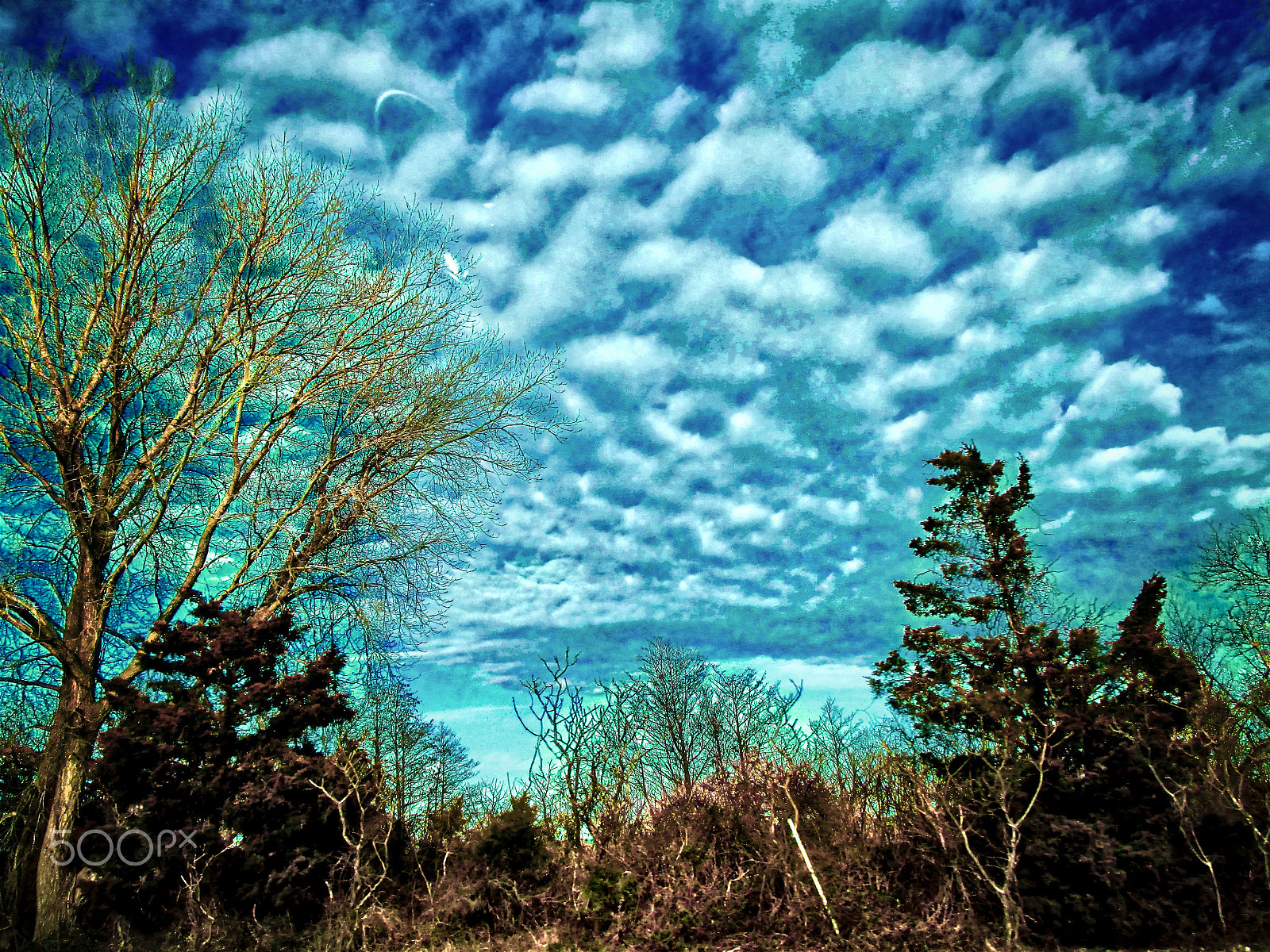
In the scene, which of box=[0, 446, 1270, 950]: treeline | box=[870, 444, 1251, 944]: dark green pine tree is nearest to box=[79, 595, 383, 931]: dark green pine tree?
box=[0, 446, 1270, 950]: treeline

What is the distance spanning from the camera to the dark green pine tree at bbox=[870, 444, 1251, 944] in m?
8.36

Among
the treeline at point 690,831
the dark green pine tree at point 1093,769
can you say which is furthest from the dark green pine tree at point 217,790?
the dark green pine tree at point 1093,769

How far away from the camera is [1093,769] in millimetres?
9203

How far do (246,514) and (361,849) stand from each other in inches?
234

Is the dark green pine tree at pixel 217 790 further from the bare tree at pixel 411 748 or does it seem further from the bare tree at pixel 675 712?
the bare tree at pixel 675 712

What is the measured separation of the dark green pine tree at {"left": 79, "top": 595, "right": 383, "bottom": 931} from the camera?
854 cm

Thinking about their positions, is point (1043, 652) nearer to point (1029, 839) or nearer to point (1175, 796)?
point (1175, 796)

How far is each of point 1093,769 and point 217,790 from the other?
12168 mm

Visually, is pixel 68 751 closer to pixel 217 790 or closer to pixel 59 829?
pixel 59 829

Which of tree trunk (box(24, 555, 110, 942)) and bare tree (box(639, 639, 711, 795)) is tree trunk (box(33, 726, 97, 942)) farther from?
bare tree (box(639, 639, 711, 795))

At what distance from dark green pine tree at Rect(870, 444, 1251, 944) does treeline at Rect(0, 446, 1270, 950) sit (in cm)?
4

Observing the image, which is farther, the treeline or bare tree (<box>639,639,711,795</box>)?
bare tree (<box>639,639,711,795</box>)

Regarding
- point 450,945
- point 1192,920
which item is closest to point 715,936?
point 450,945

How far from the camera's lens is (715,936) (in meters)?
7.88
